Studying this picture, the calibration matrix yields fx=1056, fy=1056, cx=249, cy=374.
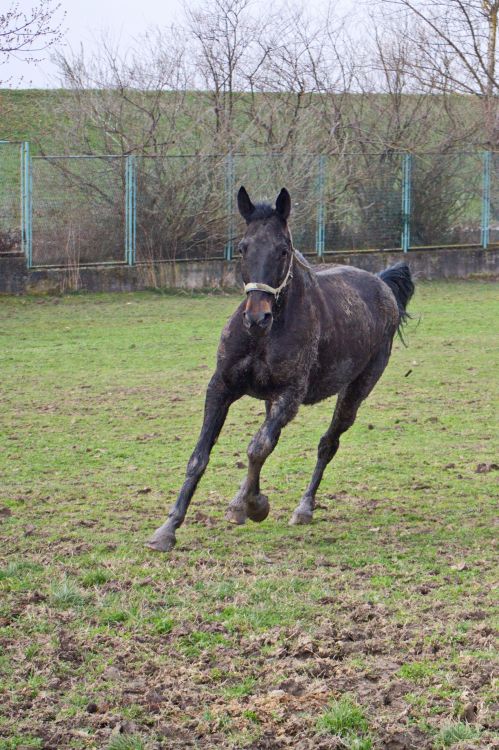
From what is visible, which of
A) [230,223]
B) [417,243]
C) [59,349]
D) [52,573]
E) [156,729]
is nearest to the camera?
[156,729]

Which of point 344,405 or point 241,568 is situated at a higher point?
point 344,405

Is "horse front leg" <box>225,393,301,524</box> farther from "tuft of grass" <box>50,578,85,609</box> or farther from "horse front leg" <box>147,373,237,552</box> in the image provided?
"tuft of grass" <box>50,578,85,609</box>

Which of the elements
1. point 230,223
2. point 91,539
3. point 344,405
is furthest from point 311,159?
point 91,539

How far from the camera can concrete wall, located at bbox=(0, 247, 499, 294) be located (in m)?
20.5

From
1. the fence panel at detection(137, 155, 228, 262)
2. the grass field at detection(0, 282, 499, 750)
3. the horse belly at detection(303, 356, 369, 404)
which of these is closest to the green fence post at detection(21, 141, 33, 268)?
the fence panel at detection(137, 155, 228, 262)

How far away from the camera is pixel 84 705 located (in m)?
4.21

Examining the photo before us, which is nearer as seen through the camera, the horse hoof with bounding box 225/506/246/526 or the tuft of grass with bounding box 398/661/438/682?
the tuft of grass with bounding box 398/661/438/682

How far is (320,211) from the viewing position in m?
23.8

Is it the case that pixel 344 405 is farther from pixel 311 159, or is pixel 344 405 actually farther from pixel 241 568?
pixel 311 159

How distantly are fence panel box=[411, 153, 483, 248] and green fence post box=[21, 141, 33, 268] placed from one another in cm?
953

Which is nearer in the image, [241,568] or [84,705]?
[84,705]

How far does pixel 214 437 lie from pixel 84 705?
8.78 feet

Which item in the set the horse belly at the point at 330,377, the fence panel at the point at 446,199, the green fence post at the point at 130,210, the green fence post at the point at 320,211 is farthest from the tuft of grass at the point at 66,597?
the fence panel at the point at 446,199

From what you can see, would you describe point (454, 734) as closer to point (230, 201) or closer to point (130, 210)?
point (130, 210)
